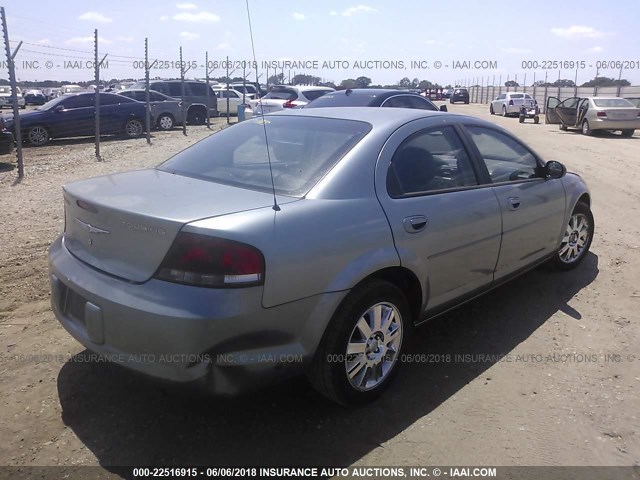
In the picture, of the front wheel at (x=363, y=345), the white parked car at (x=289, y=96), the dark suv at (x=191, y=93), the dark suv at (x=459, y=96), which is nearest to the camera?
the front wheel at (x=363, y=345)

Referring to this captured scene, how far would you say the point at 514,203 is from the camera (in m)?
4.05

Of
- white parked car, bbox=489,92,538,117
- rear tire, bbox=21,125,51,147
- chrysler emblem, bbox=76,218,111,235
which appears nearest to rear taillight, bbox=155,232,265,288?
chrysler emblem, bbox=76,218,111,235

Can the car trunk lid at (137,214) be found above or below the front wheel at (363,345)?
above

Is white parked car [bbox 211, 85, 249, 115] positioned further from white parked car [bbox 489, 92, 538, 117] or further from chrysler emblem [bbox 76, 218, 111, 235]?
chrysler emblem [bbox 76, 218, 111, 235]

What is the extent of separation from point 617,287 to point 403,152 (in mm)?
2827

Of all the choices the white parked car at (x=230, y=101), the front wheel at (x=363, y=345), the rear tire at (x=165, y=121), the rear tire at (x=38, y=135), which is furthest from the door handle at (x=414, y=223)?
the white parked car at (x=230, y=101)

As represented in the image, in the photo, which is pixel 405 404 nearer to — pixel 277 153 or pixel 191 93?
pixel 277 153

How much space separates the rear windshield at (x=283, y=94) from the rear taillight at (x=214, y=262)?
14685 mm

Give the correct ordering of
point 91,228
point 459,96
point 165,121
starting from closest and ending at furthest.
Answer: point 91,228 < point 165,121 < point 459,96

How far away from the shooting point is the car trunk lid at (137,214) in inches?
101

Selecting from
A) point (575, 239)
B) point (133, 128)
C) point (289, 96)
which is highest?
point (289, 96)

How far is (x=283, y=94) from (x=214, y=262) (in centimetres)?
1541

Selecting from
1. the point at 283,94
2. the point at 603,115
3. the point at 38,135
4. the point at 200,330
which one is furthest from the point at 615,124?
the point at 200,330

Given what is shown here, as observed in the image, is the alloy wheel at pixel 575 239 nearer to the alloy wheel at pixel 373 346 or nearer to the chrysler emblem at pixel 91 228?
the alloy wheel at pixel 373 346
